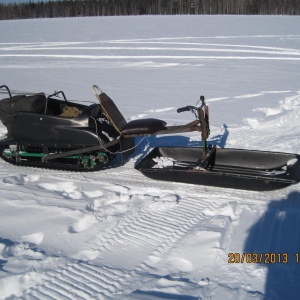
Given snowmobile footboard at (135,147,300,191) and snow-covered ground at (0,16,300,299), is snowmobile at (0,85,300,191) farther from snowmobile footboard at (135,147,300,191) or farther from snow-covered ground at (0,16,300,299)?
snow-covered ground at (0,16,300,299)

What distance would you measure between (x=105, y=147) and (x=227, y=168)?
1.41m

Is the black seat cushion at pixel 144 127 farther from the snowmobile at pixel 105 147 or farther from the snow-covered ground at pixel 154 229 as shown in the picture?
the snow-covered ground at pixel 154 229

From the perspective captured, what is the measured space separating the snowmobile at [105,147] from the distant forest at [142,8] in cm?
3861

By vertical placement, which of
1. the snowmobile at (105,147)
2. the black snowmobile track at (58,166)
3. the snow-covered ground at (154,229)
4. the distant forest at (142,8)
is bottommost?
the snow-covered ground at (154,229)

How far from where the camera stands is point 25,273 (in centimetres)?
273

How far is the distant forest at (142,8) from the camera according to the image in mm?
40438

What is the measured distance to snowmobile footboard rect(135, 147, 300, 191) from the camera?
12.7ft

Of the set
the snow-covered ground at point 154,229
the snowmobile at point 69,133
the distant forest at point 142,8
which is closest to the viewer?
the snow-covered ground at point 154,229

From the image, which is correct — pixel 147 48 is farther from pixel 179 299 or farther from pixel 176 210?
pixel 179 299

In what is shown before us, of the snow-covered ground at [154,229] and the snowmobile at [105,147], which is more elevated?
the snowmobile at [105,147]

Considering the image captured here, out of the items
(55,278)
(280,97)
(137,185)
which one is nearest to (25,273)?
(55,278)

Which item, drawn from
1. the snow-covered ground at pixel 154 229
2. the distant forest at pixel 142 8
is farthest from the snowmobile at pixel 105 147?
the distant forest at pixel 142 8

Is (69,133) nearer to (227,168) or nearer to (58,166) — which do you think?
(58,166)

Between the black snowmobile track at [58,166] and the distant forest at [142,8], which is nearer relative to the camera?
the black snowmobile track at [58,166]
